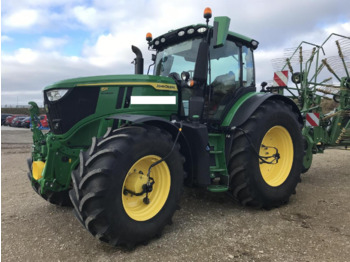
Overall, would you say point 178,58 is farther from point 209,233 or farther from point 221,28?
point 209,233

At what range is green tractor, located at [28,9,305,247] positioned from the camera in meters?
2.90

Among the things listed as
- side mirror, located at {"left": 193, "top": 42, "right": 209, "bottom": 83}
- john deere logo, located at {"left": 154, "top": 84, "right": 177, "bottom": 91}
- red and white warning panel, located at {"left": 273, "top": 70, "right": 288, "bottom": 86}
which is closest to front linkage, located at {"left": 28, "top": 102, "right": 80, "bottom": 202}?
john deere logo, located at {"left": 154, "top": 84, "right": 177, "bottom": 91}

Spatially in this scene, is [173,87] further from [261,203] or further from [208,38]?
[261,203]

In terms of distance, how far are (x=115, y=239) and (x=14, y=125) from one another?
3704cm

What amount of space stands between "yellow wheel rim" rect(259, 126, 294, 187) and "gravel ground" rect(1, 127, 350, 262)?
0.45m

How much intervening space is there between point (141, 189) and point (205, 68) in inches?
68.8

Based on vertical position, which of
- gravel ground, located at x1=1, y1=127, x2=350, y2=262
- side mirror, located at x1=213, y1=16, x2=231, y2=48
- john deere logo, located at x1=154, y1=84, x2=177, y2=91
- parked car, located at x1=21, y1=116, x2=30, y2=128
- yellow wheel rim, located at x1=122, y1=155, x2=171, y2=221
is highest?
side mirror, located at x1=213, y1=16, x2=231, y2=48

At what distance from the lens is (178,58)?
4.41 m

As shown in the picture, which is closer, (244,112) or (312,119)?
(244,112)

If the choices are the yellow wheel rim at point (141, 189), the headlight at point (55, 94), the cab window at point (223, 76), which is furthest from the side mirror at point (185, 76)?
the headlight at point (55, 94)

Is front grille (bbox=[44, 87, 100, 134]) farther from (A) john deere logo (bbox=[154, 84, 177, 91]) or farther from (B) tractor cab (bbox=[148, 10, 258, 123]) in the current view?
(B) tractor cab (bbox=[148, 10, 258, 123])

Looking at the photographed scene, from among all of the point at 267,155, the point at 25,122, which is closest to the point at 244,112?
the point at 267,155

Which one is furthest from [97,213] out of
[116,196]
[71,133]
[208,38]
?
[208,38]

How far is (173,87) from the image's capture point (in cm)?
405
